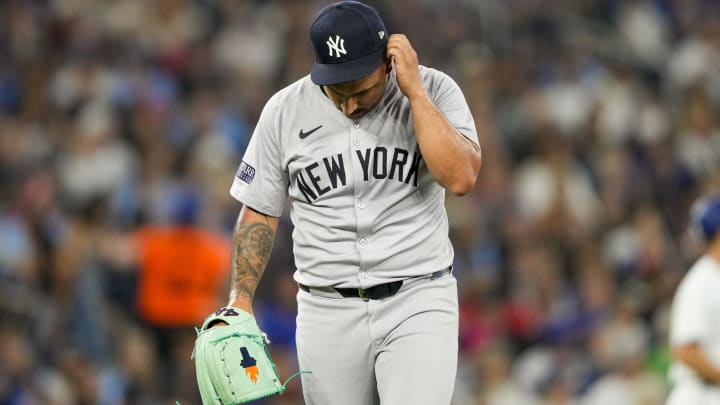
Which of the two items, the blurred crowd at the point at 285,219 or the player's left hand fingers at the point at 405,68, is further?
the blurred crowd at the point at 285,219

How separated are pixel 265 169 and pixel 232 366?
30.0 inches

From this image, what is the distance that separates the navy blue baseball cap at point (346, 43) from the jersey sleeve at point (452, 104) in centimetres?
27

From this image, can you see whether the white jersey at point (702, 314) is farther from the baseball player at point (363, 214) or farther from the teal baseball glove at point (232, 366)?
the teal baseball glove at point (232, 366)

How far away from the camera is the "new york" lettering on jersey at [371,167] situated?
4.59m

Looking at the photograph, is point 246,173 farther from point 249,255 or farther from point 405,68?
point 405,68

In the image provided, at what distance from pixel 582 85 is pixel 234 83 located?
131 inches

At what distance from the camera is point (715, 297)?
6.34 metres

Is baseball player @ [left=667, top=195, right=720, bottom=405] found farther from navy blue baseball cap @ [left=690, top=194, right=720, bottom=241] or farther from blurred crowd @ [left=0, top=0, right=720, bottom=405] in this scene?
blurred crowd @ [left=0, top=0, right=720, bottom=405]

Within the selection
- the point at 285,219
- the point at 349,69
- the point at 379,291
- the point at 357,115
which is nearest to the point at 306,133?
the point at 357,115

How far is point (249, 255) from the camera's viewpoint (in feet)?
15.4

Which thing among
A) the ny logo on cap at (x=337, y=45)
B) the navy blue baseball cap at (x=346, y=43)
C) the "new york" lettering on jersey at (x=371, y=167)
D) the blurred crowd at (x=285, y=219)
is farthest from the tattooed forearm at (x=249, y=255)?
the blurred crowd at (x=285, y=219)

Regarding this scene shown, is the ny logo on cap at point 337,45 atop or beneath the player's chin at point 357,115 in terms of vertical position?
atop

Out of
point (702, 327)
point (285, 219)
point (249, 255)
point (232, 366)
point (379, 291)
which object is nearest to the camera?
point (232, 366)

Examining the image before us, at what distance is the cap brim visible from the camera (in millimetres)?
4395
